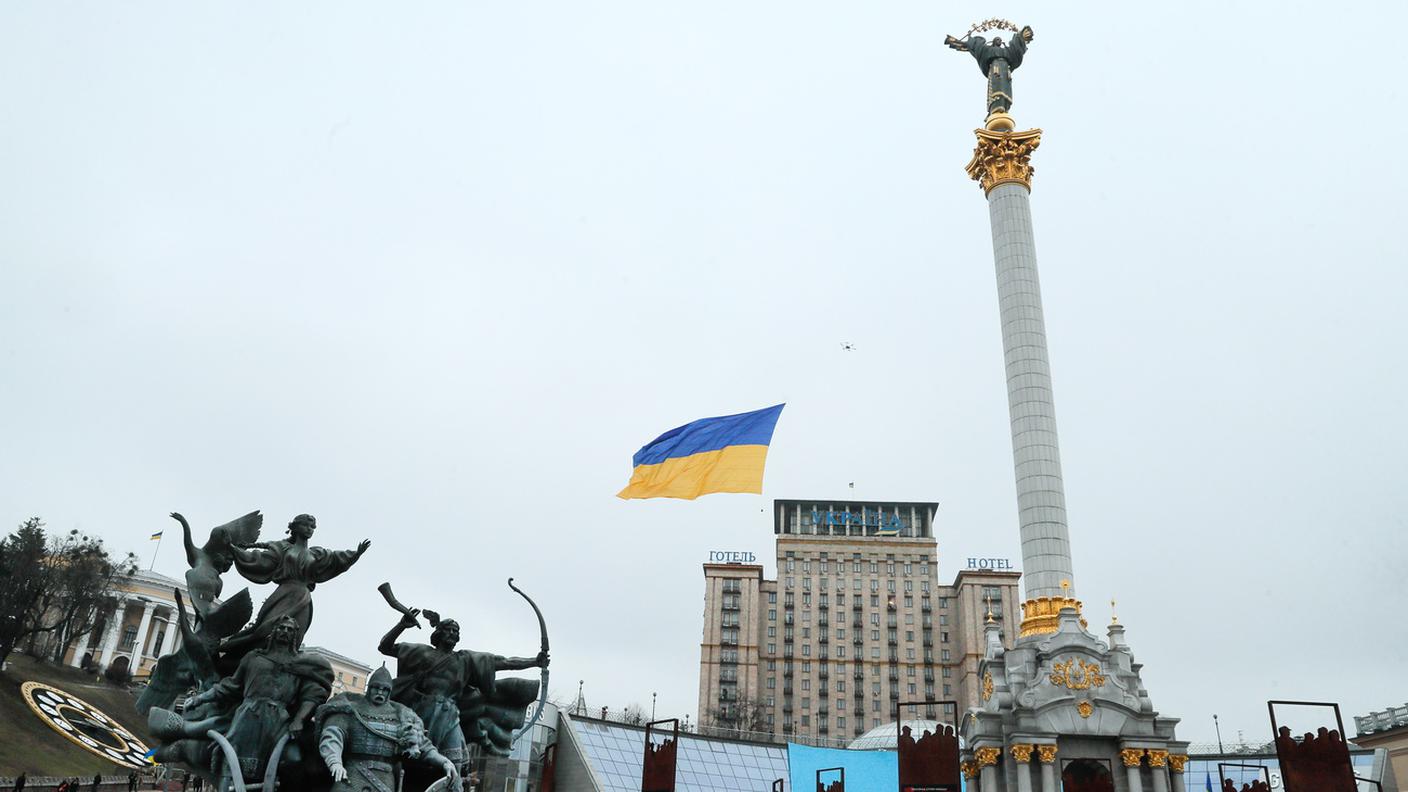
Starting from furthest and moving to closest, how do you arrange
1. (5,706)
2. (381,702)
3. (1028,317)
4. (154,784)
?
(5,706), (1028,317), (154,784), (381,702)

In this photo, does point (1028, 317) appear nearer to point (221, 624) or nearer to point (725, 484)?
point (725, 484)

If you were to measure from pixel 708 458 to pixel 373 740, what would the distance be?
1365 cm

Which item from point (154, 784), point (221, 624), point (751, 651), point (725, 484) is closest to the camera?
point (221, 624)

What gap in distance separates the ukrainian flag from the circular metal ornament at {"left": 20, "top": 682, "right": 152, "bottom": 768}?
108 ft

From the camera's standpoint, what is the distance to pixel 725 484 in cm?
2222

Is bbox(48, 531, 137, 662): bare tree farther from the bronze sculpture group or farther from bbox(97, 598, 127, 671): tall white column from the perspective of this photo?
the bronze sculpture group

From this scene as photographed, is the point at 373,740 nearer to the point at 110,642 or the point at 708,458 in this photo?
the point at 708,458

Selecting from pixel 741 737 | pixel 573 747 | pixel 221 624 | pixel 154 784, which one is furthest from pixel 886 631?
pixel 221 624

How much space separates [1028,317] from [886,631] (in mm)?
65021

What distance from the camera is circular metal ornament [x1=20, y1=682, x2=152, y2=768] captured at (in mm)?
44594

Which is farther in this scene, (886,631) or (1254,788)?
(886,631)

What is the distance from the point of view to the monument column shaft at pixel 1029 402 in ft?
120

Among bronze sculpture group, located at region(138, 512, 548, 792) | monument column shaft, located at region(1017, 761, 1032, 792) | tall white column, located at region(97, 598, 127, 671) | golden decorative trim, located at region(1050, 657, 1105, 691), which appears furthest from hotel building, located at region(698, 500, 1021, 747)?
bronze sculpture group, located at region(138, 512, 548, 792)

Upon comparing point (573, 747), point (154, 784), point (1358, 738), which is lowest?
point (154, 784)
